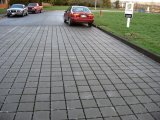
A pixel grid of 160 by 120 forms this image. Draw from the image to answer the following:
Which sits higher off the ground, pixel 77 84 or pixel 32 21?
pixel 32 21

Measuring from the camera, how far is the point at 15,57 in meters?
8.84

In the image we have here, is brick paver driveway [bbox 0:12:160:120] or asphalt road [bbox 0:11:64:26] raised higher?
asphalt road [bbox 0:11:64:26]

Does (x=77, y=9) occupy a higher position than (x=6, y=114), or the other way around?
(x=77, y=9)

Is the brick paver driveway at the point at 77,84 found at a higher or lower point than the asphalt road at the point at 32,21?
lower

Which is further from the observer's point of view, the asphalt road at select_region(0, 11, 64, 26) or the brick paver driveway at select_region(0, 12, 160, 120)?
the asphalt road at select_region(0, 11, 64, 26)

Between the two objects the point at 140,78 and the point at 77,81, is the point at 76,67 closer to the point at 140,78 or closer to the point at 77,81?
the point at 77,81

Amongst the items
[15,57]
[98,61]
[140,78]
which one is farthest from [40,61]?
[140,78]

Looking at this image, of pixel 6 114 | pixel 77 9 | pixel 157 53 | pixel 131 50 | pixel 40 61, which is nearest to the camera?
pixel 6 114

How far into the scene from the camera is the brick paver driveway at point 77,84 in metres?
4.76

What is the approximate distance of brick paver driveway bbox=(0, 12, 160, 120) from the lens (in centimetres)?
476

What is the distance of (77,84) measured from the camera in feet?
20.3

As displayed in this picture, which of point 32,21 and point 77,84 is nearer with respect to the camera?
point 77,84

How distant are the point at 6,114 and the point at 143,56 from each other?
6.32 meters

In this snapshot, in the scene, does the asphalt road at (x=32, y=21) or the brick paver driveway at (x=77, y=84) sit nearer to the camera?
the brick paver driveway at (x=77, y=84)
